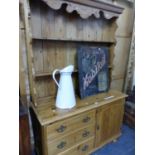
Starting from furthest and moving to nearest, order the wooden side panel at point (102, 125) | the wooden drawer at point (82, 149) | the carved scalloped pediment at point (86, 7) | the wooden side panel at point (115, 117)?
1. the wooden side panel at point (115, 117)
2. the wooden side panel at point (102, 125)
3. the wooden drawer at point (82, 149)
4. the carved scalloped pediment at point (86, 7)

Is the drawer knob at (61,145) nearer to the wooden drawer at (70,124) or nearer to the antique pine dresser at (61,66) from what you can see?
the antique pine dresser at (61,66)

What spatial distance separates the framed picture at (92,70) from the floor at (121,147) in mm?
697

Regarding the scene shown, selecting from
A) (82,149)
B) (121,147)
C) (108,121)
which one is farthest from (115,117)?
(82,149)

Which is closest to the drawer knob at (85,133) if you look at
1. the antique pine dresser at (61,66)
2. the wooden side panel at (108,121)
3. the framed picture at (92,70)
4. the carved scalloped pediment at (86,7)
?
the antique pine dresser at (61,66)

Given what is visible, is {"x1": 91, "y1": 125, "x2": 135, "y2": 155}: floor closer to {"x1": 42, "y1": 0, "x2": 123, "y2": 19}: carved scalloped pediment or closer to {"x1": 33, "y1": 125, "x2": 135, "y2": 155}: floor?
{"x1": 33, "y1": 125, "x2": 135, "y2": 155}: floor

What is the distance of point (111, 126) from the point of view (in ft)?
5.52

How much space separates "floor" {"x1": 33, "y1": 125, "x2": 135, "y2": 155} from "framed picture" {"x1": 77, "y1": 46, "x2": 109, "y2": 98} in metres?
0.70

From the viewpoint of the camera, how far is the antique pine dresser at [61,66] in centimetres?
122

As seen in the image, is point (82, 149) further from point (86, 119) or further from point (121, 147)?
point (121, 147)

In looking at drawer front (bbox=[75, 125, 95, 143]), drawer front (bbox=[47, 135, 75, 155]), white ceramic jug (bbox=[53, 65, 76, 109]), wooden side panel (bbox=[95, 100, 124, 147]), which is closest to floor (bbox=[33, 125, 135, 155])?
wooden side panel (bbox=[95, 100, 124, 147])

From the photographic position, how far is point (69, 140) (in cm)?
134
